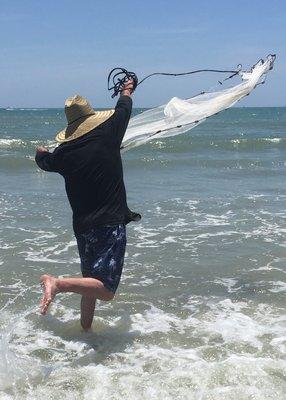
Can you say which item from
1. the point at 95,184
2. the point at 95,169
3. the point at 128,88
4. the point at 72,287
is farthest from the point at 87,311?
the point at 128,88

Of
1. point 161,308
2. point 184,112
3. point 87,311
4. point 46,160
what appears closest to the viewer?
point 46,160

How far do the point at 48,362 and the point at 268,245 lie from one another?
4.16 meters

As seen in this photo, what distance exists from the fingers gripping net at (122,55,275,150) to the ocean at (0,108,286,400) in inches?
49.1

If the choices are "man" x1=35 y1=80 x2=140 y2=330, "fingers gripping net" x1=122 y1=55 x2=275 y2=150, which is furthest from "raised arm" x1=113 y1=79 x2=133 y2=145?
"fingers gripping net" x1=122 y1=55 x2=275 y2=150

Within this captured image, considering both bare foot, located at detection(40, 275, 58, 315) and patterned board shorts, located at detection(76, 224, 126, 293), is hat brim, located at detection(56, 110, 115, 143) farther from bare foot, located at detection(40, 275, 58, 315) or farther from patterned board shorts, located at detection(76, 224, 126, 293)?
bare foot, located at detection(40, 275, 58, 315)

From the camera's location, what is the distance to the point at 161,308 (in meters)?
5.65

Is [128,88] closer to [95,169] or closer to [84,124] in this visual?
[84,124]

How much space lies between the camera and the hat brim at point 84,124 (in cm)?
431

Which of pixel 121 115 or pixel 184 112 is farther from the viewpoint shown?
pixel 184 112

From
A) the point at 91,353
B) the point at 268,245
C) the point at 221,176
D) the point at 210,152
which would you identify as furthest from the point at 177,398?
the point at 210,152

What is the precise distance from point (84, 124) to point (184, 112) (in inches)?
88.0

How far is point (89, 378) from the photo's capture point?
167 inches

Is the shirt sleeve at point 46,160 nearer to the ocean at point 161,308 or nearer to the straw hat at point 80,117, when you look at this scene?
the straw hat at point 80,117

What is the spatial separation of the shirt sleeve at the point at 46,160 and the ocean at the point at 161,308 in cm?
55
